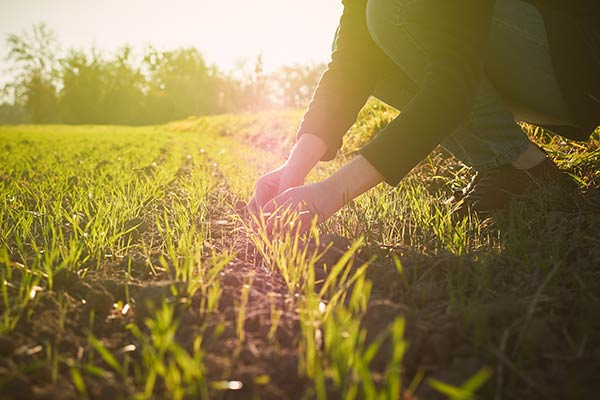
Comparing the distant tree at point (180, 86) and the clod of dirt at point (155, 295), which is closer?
the clod of dirt at point (155, 295)

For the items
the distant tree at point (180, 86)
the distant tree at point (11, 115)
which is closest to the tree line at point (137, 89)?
the distant tree at point (180, 86)

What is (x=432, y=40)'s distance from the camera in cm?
132

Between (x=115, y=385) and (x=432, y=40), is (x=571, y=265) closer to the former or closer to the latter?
(x=432, y=40)

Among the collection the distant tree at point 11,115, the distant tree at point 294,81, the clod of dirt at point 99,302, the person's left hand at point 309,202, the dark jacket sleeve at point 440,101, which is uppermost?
the distant tree at point 294,81

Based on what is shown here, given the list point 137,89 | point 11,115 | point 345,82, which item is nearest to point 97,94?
point 137,89

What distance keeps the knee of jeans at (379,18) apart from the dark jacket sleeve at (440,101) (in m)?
0.31

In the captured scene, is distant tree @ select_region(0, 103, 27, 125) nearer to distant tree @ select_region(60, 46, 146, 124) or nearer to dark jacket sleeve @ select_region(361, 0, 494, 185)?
distant tree @ select_region(60, 46, 146, 124)

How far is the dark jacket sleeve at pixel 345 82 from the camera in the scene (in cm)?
173

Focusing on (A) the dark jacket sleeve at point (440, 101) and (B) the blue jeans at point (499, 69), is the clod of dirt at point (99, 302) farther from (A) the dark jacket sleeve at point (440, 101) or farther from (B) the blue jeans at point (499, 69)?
(B) the blue jeans at point (499, 69)

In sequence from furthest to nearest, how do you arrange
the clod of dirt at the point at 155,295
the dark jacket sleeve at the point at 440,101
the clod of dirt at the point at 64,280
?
the dark jacket sleeve at the point at 440,101 < the clod of dirt at the point at 64,280 < the clod of dirt at the point at 155,295

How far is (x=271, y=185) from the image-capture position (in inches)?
63.5

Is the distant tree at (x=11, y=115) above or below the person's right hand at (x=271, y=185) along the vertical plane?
above

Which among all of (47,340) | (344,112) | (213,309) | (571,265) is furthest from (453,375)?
(344,112)

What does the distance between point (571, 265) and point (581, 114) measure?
771mm
